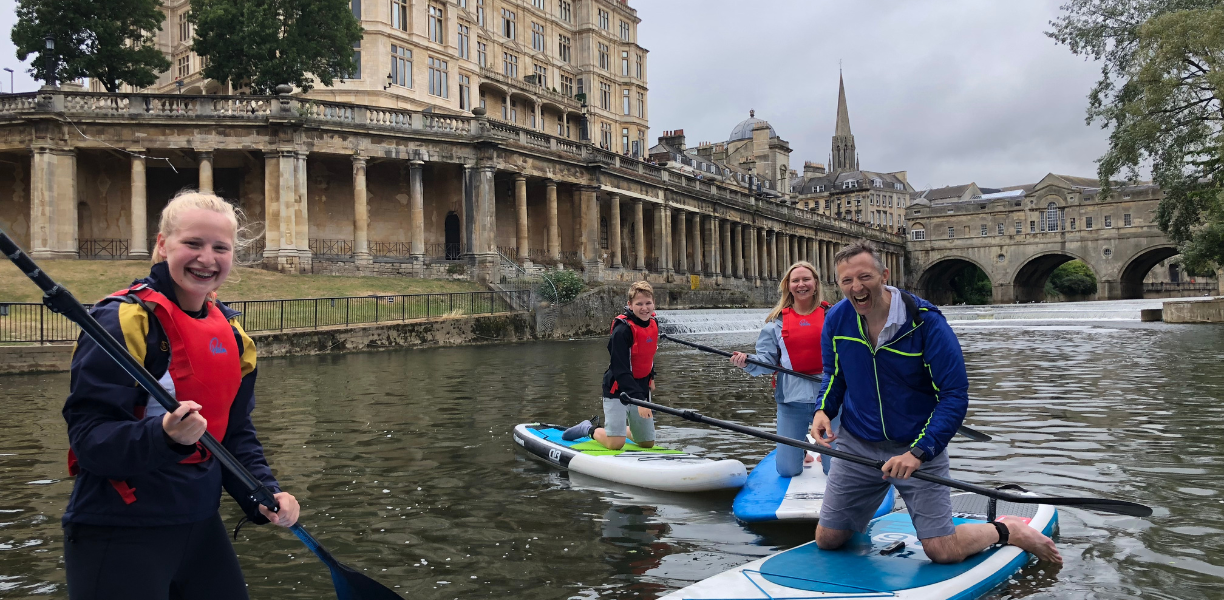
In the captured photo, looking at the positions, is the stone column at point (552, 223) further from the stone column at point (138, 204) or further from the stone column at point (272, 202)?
the stone column at point (138, 204)

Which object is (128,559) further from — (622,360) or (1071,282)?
(1071,282)

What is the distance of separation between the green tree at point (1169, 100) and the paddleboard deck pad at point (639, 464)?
89.1 ft

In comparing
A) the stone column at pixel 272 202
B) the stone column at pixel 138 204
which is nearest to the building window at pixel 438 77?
the stone column at pixel 272 202

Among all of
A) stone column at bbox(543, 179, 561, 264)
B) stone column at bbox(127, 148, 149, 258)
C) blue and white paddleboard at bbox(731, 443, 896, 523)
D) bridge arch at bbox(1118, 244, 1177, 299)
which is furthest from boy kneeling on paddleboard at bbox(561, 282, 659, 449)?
bridge arch at bbox(1118, 244, 1177, 299)

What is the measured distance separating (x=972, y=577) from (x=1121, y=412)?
24.6 ft

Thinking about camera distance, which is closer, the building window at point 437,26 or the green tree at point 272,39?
the green tree at point 272,39

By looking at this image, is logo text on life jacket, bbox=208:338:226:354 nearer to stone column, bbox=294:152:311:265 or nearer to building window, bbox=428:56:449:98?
stone column, bbox=294:152:311:265

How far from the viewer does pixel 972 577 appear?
15.1ft

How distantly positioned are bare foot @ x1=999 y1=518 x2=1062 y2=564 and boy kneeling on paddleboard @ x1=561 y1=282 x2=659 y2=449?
3495 mm

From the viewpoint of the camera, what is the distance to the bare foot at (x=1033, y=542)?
507 cm

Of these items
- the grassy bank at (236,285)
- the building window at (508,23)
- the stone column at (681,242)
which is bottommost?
the grassy bank at (236,285)

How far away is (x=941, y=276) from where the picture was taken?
9181cm

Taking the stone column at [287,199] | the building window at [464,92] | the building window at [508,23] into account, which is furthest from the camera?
the building window at [508,23]

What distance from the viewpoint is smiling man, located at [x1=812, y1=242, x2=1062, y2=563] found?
178 inches
